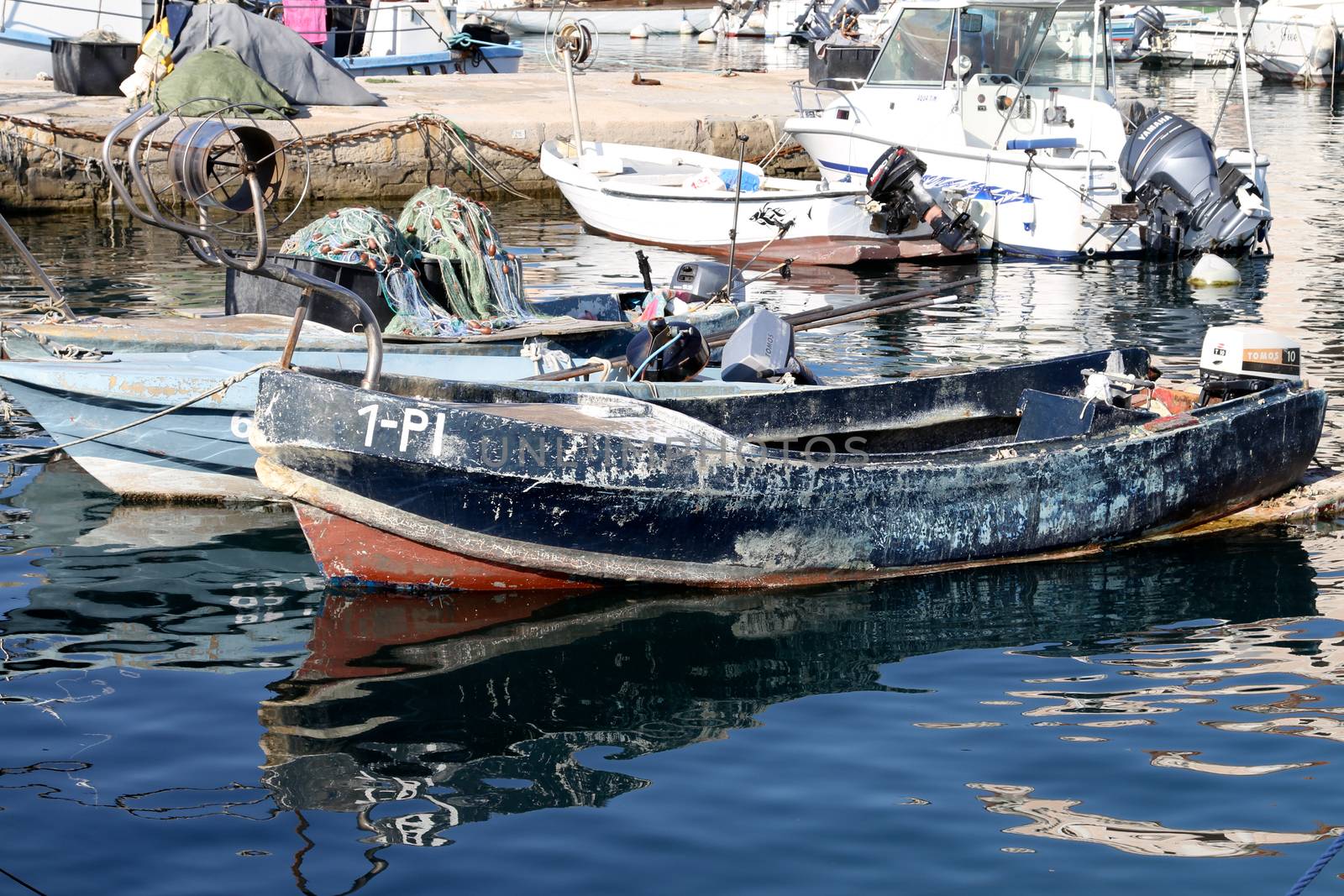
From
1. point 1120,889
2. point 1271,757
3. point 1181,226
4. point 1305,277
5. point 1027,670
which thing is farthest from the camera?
point 1181,226

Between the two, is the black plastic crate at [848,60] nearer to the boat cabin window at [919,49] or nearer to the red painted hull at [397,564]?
the boat cabin window at [919,49]

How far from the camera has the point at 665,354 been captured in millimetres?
9125

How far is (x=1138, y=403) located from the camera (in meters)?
9.06

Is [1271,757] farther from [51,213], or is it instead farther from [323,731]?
[51,213]

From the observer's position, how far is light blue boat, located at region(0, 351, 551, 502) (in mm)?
8289

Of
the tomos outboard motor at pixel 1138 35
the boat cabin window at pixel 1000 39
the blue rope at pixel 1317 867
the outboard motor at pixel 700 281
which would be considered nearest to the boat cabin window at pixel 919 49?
the boat cabin window at pixel 1000 39

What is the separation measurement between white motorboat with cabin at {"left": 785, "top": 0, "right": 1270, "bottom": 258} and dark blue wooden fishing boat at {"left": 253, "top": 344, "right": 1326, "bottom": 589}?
8.89 m

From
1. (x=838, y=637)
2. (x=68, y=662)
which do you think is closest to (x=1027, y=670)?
(x=838, y=637)

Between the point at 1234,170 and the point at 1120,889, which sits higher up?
the point at 1234,170

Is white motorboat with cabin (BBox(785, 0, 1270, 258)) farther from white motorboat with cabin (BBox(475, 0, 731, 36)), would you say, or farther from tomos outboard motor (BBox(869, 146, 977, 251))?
white motorboat with cabin (BBox(475, 0, 731, 36))

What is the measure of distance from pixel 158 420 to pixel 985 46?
12783mm

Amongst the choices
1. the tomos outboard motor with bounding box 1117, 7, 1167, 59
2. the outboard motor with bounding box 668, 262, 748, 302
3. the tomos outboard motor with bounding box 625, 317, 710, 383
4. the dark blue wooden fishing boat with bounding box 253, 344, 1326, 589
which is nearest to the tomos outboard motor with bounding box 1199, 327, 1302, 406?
the dark blue wooden fishing boat with bounding box 253, 344, 1326, 589

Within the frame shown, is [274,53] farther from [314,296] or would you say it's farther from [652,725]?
[652,725]

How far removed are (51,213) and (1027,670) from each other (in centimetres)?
1620
